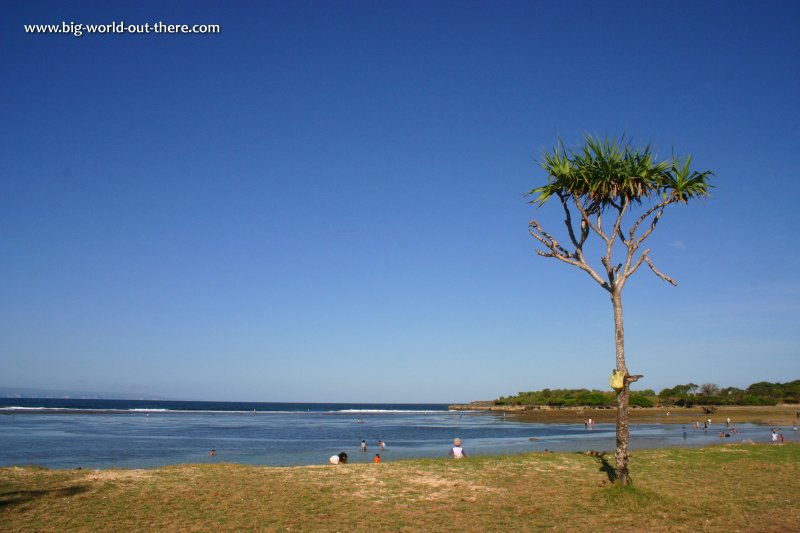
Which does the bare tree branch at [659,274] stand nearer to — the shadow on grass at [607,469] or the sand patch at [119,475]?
the shadow on grass at [607,469]

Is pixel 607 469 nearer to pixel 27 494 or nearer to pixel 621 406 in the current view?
pixel 621 406

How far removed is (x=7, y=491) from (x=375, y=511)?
988 cm

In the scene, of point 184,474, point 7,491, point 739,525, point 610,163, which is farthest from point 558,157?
point 7,491

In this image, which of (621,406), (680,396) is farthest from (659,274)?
(680,396)

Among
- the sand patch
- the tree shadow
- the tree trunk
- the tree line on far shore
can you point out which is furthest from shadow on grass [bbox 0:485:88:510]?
the tree line on far shore

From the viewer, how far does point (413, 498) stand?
15.2m

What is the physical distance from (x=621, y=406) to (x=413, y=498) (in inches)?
235

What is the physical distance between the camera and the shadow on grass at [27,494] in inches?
546

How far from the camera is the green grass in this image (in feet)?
41.0

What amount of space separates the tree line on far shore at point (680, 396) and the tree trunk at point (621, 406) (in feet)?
367

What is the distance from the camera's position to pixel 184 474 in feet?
59.3

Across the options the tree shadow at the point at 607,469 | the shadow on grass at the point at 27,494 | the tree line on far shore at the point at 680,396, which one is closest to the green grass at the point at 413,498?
the shadow on grass at the point at 27,494

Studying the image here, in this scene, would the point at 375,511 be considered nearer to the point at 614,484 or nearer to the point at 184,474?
the point at 614,484

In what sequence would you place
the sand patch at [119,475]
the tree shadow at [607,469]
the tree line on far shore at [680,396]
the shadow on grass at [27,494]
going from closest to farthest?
the shadow on grass at [27,494], the sand patch at [119,475], the tree shadow at [607,469], the tree line on far shore at [680,396]
